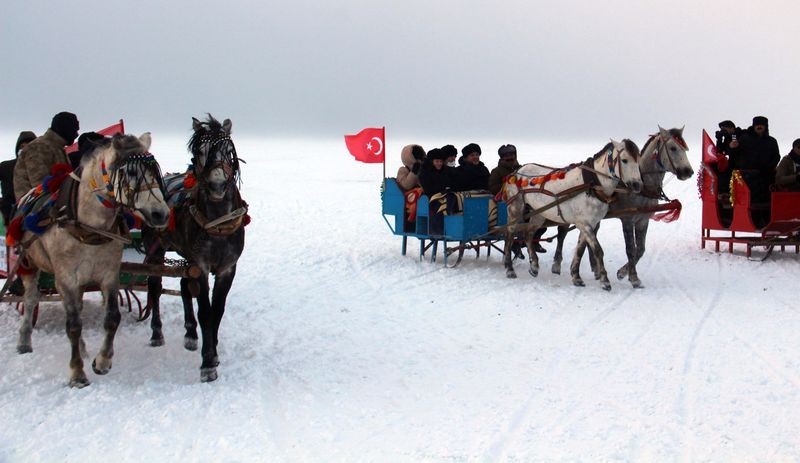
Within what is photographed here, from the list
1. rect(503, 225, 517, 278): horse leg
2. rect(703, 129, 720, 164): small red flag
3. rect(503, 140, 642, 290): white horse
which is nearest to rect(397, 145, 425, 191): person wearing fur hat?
rect(503, 140, 642, 290): white horse

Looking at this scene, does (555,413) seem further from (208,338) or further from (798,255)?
(798,255)

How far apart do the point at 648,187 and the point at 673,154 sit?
517mm

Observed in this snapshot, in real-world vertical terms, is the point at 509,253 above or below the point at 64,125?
below

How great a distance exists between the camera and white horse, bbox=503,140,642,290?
9.24 m

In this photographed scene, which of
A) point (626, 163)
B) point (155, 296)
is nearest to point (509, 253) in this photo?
point (626, 163)

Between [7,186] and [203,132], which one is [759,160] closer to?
[203,132]

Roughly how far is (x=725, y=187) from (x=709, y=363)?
244 inches

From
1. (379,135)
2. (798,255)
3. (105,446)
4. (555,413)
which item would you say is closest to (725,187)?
(798,255)

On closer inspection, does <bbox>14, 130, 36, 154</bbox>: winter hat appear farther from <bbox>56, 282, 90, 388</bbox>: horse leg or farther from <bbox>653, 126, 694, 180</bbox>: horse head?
<bbox>653, 126, 694, 180</bbox>: horse head

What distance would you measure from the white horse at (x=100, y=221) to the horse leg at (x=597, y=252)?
5.44 m

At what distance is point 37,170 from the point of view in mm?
6613

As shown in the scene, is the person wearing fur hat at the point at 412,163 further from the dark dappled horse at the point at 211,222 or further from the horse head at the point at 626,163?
the dark dappled horse at the point at 211,222

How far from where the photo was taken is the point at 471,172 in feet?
37.3

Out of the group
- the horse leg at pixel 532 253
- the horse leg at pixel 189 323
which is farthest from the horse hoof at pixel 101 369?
the horse leg at pixel 532 253
